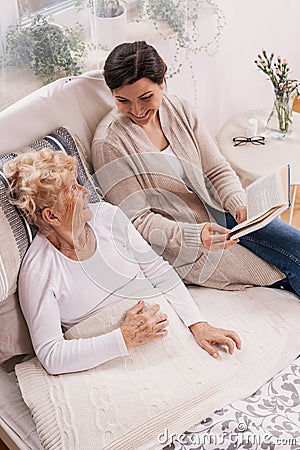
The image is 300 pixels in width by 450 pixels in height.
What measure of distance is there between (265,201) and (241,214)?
0.23 m

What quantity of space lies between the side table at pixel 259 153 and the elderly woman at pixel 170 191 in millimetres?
355

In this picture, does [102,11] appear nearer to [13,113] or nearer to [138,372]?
[13,113]

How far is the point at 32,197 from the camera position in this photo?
66.0 inches

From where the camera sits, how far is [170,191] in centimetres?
204

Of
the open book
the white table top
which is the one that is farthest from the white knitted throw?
the white table top

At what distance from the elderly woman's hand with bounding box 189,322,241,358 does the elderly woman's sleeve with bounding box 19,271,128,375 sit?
0.21m

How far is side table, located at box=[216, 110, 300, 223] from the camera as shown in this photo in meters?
2.46

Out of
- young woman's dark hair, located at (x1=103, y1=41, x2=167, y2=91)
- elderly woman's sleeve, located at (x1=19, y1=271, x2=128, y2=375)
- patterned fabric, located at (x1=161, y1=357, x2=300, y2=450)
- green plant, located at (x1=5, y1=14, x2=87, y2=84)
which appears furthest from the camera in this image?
green plant, located at (x1=5, y1=14, x2=87, y2=84)

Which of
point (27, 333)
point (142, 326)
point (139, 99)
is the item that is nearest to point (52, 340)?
point (27, 333)

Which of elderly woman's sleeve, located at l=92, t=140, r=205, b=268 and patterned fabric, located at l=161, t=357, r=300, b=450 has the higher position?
elderly woman's sleeve, located at l=92, t=140, r=205, b=268

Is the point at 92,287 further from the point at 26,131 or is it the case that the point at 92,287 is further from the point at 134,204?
the point at 26,131

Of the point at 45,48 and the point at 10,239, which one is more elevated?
the point at 45,48

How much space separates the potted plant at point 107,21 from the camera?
7.34 ft

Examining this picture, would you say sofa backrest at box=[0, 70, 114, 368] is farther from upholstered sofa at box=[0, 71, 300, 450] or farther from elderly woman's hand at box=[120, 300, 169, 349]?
elderly woman's hand at box=[120, 300, 169, 349]
